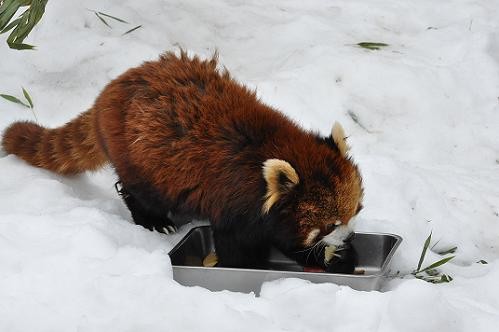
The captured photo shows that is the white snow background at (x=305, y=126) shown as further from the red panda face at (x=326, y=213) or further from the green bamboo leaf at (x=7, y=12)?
the green bamboo leaf at (x=7, y=12)

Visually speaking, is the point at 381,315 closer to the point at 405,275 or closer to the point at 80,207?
the point at 405,275

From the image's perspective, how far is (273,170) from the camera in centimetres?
265

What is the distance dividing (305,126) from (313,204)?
139 cm

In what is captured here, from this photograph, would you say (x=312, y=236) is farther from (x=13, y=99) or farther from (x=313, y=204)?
(x=13, y=99)

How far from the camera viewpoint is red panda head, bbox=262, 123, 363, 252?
2.71 metres

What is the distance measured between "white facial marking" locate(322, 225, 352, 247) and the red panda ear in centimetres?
26

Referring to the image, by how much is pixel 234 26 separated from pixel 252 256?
264 centimetres

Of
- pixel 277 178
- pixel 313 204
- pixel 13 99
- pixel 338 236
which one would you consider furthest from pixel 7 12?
pixel 338 236

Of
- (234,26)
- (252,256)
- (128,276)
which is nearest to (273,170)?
(252,256)

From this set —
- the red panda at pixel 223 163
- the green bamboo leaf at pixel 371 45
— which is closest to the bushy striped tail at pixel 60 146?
the red panda at pixel 223 163

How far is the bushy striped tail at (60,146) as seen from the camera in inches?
140

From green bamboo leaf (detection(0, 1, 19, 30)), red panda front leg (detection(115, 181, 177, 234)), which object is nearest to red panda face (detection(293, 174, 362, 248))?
red panda front leg (detection(115, 181, 177, 234))

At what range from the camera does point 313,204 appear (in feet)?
8.98

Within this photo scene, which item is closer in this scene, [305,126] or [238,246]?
[238,246]
